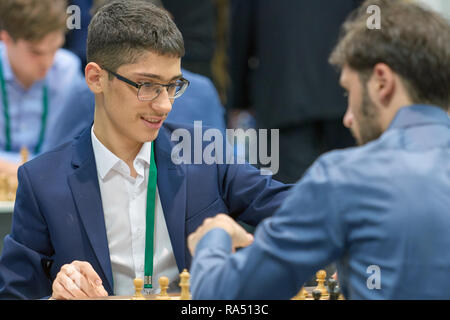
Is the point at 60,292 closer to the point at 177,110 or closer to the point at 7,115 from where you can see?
the point at 177,110

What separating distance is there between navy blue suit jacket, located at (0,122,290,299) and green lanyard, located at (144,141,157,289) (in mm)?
19

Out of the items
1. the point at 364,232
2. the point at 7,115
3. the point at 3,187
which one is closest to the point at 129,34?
the point at 364,232

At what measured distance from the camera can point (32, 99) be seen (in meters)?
4.23

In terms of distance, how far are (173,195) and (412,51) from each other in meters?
0.82

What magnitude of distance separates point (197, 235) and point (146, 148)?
545mm

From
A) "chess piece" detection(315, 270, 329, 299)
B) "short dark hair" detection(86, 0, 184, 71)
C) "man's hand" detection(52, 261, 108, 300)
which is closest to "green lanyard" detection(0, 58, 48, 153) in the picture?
"short dark hair" detection(86, 0, 184, 71)

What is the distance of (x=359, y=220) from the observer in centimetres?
146

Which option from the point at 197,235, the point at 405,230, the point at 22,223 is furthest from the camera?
the point at 22,223

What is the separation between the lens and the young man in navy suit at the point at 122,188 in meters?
2.02

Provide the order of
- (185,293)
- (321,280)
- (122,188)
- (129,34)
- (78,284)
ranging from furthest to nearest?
(122,188), (129,34), (321,280), (78,284), (185,293)

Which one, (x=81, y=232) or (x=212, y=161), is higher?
(x=212, y=161)

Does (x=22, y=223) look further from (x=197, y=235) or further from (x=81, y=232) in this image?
(x=197, y=235)

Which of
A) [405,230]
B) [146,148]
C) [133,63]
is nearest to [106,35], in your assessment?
[133,63]

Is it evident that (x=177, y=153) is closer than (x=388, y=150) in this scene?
No
